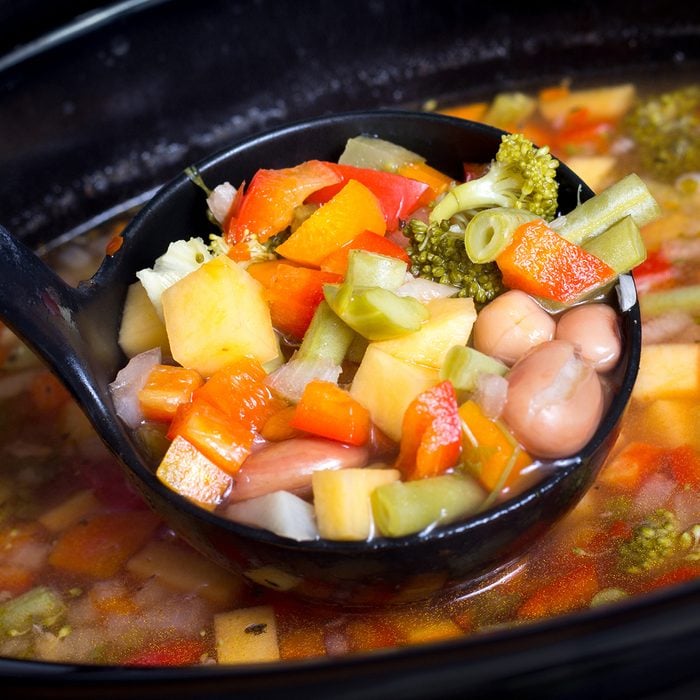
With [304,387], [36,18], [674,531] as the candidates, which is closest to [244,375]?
[304,387]

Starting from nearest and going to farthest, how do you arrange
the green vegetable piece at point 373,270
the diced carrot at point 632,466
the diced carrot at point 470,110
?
1. the green vegetable piece at point 373,270
2. the diced carrot at point 632,466
3. the diced carrot at point 470,110

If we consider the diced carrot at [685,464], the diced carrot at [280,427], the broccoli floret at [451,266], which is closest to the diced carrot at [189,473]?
the diced carrot at [280,427]

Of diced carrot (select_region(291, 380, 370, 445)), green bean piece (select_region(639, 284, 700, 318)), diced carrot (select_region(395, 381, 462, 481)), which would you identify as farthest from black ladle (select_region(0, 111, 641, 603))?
green bean piece (select_region(639, 284, 700, 318))

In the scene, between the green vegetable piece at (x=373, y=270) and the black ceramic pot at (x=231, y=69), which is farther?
the black ceramic pot at (x=231, y=69)

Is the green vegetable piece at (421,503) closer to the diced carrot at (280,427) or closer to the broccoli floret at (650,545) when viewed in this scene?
the diced carrot at (280,427)

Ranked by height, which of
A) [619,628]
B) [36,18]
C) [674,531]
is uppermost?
[36,18]

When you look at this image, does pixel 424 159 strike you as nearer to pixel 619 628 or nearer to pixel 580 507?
pixel 580 507

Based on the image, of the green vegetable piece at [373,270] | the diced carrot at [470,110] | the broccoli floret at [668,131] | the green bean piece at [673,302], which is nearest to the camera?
the green vegetable piece at [373,270]

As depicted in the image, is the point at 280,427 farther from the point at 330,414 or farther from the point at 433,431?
the point at 433,431
